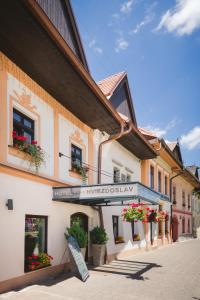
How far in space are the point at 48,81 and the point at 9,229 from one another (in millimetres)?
4321

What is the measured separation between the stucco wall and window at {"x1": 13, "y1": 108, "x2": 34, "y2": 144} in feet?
4.46

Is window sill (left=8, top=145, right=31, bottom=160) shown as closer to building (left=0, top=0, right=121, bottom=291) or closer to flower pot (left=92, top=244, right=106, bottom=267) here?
building (left=0, top=0, right=121, bottom=291)

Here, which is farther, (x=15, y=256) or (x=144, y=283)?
(x=144, y=283)

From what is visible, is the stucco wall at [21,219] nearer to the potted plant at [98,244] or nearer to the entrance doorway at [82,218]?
the entrance doorway at [82,218]

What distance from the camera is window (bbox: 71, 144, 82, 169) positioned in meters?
11.9

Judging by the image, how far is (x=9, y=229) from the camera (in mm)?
7867

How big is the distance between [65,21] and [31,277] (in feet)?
28.8

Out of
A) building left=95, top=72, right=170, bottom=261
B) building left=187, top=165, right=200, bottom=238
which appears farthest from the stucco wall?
building left=187, top=165, right=200, bottom=238

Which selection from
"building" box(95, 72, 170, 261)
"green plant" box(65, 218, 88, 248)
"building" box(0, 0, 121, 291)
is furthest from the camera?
"building" box(95, 72, 170, 261)

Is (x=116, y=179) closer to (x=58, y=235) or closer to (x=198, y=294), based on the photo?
(x=58, y=235)

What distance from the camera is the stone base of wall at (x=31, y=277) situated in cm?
760

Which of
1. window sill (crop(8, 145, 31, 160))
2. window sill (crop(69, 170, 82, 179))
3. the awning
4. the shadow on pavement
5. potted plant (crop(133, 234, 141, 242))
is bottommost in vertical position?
the shadow on pavement

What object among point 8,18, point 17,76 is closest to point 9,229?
point 17,76

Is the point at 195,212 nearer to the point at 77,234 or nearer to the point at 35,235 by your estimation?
the point at 77,234
